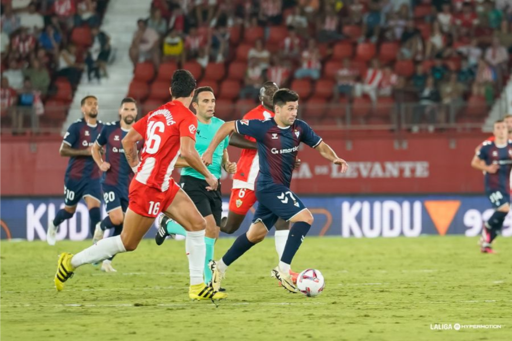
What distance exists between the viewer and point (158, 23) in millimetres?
26844

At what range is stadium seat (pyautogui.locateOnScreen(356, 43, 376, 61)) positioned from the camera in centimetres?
2542

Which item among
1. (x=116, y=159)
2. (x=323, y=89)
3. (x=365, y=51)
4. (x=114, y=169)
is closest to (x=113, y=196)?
(x=114, y=169)

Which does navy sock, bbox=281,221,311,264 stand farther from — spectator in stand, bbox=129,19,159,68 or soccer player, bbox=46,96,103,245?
spectator in stand, bbox=129,19,159,68

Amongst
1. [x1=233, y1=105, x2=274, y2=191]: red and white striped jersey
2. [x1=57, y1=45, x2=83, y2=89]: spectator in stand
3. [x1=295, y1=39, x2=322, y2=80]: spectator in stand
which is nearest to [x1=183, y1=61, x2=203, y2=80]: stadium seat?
[x1=295, y1=39, x2=322, y2=80]: spectator in stand

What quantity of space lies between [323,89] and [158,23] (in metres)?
5.84

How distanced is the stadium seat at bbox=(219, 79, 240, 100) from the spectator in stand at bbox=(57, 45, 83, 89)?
3.86 m

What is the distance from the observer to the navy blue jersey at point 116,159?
562 inches

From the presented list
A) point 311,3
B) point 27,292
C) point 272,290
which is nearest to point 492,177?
point 272,290

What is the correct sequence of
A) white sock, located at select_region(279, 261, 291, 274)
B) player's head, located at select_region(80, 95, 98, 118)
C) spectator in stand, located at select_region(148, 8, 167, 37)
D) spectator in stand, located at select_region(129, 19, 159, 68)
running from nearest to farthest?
white sock, located at select_region(279, 261, 291, 274), player's head, located at select_region(80, 95, 98, 118), spectator in stand, located at select_region(129, 19, 159, 68), spectator in stand, located at select_region(148, 8, 167, 37)

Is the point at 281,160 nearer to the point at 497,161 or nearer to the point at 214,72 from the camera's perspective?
the point at 497,161

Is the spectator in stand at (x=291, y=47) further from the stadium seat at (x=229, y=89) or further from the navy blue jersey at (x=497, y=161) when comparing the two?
the navy blue jersey at (x=497, y=161)

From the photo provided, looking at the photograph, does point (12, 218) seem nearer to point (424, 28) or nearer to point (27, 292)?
point (27, 292)

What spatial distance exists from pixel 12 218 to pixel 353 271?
9.68 m

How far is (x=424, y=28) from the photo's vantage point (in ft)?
86.4
